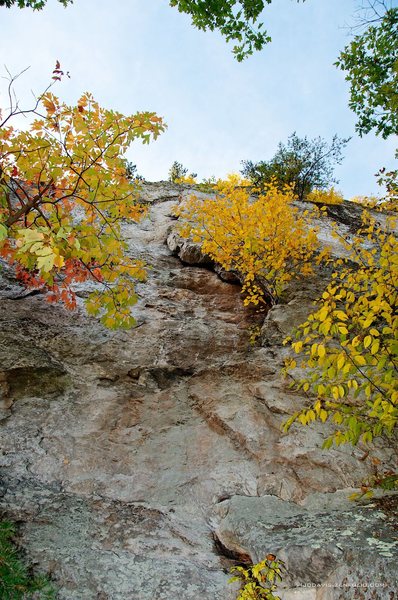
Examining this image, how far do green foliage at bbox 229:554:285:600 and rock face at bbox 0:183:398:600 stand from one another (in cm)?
10

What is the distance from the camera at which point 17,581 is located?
3.35 meters

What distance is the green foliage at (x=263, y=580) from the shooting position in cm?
345

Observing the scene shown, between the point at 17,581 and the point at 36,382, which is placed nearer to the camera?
the point at 17,581

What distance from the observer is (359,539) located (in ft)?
11.4

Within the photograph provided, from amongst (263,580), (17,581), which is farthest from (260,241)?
(17,581)

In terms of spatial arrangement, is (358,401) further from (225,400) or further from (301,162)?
(301,162)

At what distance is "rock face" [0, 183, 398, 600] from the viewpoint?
3715 millimetres

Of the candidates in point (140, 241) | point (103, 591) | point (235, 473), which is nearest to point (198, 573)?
point (103, 591)

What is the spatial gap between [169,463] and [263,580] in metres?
2.29

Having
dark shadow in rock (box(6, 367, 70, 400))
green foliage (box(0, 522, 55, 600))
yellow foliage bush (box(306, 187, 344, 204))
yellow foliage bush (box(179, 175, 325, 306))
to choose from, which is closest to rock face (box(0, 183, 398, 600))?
dark shadow in rock (box(6, 367, 70, 400))

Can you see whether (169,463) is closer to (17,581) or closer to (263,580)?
(263,580)

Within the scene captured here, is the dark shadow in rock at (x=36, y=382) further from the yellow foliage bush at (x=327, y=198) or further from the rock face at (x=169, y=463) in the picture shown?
the yellow foliage bush at (x=327, y=198)

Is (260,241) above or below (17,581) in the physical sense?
above

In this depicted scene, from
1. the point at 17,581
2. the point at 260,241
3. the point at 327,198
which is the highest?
the point at 327,198
